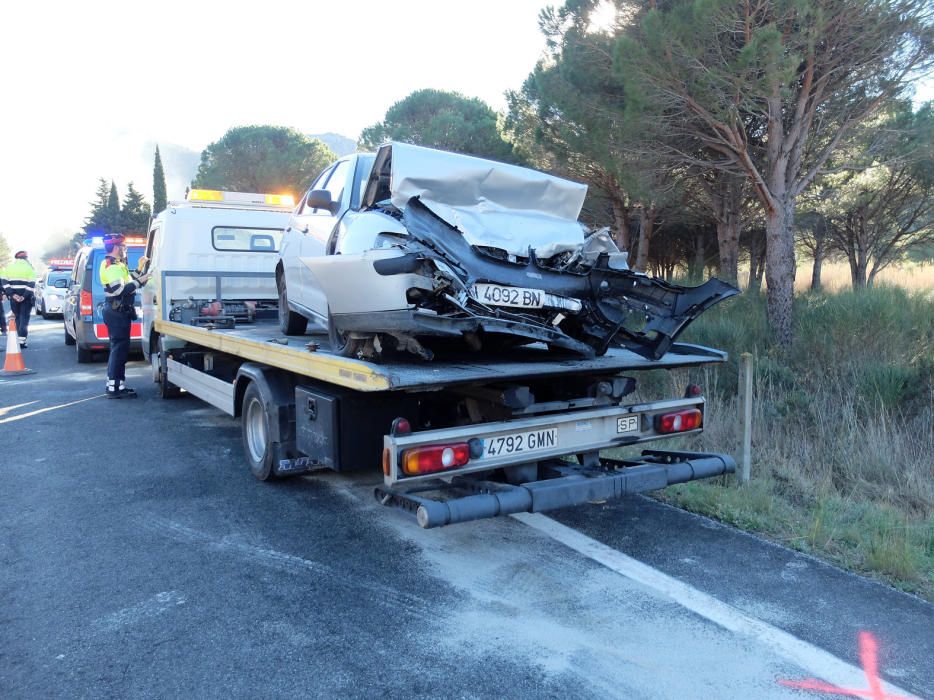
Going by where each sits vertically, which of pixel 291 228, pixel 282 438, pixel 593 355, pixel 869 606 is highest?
pixel 291 228

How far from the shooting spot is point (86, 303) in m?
12.7

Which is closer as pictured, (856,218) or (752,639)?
(752,639)

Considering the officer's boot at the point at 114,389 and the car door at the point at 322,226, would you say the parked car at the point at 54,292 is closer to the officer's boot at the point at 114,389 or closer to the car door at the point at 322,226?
the officer's boot at the point at 114,389

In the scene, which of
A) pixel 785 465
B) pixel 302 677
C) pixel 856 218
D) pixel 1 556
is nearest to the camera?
pixel 302 677

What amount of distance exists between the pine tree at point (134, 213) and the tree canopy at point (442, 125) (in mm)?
33220

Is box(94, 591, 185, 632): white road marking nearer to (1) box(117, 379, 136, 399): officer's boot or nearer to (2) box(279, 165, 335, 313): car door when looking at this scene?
(2) box(279, 165, 335, 313): car door

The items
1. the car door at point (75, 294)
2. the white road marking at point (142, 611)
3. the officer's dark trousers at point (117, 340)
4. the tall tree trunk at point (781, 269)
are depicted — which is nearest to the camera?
the white road marking at point (142, 611)

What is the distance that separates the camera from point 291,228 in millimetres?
7074

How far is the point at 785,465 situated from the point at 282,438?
4147 mm

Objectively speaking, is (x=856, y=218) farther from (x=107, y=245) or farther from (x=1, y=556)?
(x=1, y=556)

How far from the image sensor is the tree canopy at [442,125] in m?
21.5

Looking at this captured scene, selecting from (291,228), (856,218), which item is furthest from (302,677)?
(856,218)

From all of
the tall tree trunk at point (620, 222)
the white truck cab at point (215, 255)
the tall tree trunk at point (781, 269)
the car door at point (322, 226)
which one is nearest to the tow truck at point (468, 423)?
the car door at point (322, 226)

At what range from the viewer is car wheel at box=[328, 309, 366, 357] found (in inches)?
176
